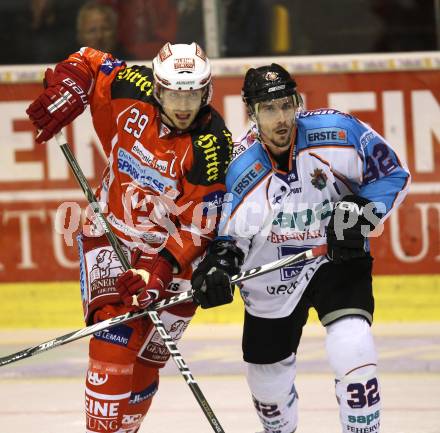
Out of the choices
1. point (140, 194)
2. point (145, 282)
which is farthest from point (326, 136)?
point (145, 282)

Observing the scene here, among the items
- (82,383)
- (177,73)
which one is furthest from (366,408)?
(82,383)

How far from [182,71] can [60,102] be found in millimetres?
483

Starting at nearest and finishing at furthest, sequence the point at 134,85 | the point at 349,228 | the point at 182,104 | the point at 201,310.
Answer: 1. the point at 349,228
2. the point at 182,104
3. the point at 134,85
4. the point at 201,310

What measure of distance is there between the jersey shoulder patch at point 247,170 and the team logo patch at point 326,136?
0.17 metres

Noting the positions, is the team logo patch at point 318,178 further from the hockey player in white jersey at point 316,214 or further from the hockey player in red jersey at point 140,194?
the hockey player in red jersey at point 140,194

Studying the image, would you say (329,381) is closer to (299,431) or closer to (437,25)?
(299,431)

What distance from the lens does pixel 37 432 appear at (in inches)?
222

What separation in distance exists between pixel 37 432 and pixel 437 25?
324 cm

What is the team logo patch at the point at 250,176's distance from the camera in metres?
4.83

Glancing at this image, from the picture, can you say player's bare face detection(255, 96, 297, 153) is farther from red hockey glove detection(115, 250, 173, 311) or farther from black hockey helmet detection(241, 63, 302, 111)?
red hockey glove detection(115, 250, 173, 311)

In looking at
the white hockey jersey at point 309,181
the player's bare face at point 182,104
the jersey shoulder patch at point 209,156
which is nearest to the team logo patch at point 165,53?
the player's bare face at point 182,104

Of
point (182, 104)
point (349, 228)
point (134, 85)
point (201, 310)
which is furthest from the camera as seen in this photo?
point (201, 310)

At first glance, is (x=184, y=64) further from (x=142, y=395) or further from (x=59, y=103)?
(x=142, y=395)

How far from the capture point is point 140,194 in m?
4.95
